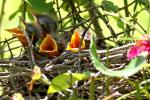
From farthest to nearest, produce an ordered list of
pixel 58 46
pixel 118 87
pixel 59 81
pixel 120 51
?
pixel 58 46 < pixel 120 51 < pixel 118 87 < pixel 59 81

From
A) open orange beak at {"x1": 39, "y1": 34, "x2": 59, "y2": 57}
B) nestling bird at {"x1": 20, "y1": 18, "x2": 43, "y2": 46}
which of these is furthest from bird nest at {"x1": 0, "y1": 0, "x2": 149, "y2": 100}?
nestling bird at {"x1": 20, "y1": 18, "x2": 43, "y2": 46}

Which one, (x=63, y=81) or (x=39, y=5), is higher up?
(x=39, y=5)

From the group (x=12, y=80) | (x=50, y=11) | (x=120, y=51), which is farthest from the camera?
(x=50, y=11)

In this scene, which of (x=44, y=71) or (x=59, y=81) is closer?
(x=59, y=81)

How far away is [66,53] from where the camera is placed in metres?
1.76

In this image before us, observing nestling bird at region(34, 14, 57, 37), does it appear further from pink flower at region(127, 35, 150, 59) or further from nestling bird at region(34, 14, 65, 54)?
pink flower at region(127, 35, 150, 59)

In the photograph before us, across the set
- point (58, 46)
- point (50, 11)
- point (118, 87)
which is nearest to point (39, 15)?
point (50, 11)

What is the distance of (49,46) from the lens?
1.85 m

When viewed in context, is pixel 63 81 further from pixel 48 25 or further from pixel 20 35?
pixel 48 25

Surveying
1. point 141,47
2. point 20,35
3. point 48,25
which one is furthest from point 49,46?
point 141,47

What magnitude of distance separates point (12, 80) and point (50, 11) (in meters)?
0.47

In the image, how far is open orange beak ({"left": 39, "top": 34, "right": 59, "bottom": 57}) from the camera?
71.4 inches

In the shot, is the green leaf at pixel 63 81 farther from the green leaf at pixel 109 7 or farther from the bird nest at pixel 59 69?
the green leaf at pixel 109 7

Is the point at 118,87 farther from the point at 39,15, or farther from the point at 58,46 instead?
the point at 39,15
